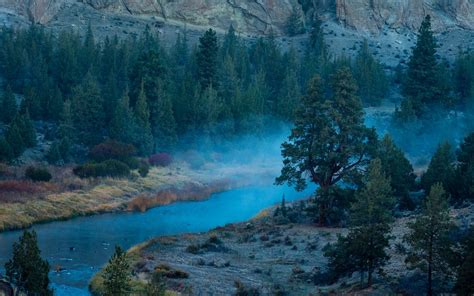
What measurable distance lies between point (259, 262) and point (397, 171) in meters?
15.1

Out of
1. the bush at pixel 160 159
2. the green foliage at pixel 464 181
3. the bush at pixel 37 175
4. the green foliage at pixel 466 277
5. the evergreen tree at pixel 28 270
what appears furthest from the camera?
the bush at pixel 160 159

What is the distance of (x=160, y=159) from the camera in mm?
72000

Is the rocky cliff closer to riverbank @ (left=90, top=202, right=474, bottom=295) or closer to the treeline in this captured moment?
the treeline

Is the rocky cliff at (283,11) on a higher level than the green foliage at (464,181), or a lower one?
higher

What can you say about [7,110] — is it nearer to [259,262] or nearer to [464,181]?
[259,262]

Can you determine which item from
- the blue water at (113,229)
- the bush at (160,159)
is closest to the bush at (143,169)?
the bush at (160,159)

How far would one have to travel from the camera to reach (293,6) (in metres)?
150

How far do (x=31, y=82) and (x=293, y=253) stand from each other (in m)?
61.1

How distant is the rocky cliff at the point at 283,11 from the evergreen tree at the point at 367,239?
11329cm

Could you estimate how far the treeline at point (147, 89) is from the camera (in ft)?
238

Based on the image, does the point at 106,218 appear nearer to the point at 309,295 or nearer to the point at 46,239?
the point at 46,239

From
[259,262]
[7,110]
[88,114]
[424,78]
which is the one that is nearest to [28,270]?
[259,262]

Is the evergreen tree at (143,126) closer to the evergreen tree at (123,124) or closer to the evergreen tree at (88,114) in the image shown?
the evergreen tree at (123,124)

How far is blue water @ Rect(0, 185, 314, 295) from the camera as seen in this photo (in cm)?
3409
